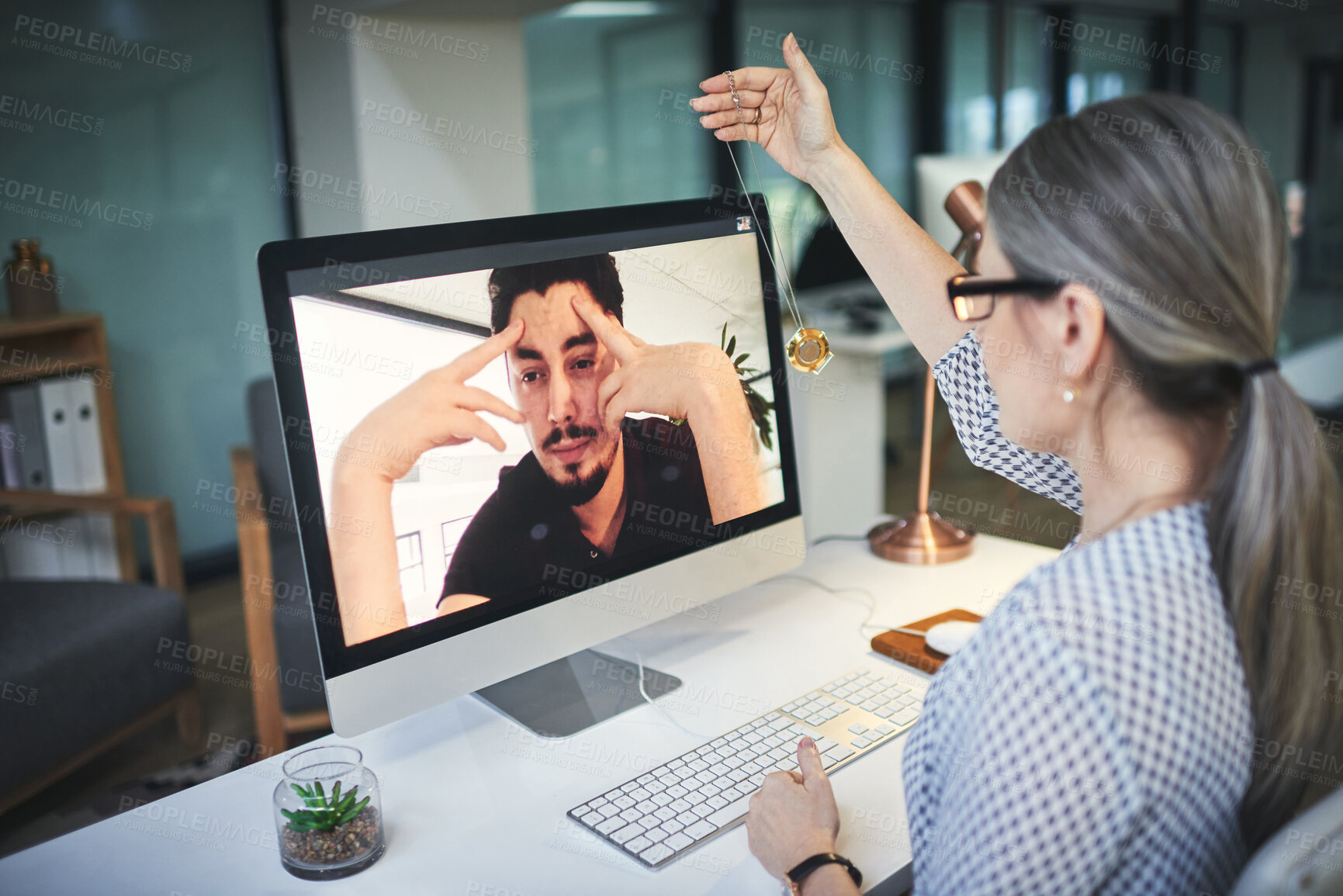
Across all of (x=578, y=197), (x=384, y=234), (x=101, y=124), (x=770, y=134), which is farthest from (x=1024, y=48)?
(x=384, y=234)

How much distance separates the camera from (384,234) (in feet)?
3.21

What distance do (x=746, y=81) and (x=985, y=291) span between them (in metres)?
0.58

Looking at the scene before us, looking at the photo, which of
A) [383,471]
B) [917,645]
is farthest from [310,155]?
[917,645]

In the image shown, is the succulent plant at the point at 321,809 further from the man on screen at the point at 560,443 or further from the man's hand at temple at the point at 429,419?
the man's hand at temple at the point at 429,419

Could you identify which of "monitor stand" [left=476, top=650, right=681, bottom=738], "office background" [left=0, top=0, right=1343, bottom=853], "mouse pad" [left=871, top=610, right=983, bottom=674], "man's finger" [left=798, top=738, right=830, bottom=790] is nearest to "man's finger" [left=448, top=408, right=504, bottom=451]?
"monitor stand" [left=476, top=650, right=681, bottom=738]

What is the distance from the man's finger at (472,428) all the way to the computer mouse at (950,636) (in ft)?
1.96

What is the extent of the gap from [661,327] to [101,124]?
2.86 metres

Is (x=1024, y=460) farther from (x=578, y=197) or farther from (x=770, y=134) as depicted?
(x=578, y=197)

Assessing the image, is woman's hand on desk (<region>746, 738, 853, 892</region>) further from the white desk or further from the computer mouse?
the computer mouse

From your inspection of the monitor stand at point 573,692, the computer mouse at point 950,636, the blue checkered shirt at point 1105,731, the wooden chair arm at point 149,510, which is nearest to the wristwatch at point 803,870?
the blue checkered shirt at point 1105,731

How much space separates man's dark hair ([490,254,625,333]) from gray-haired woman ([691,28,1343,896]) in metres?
0.45

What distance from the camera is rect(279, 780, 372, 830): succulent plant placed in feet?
2.88

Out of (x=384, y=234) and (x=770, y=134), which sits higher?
(x=770, y=134)

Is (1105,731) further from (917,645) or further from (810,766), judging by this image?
(917,645)
